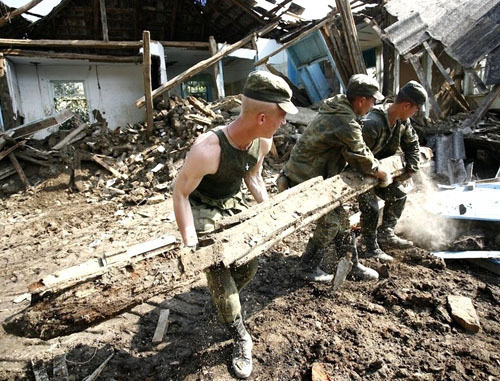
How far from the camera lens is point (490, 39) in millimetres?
8047

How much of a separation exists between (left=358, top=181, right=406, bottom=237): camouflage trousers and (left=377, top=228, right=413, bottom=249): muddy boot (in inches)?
2.8

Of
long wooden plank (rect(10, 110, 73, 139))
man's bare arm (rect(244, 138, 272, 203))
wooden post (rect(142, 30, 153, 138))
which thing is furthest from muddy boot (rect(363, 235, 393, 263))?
long wooden plank (rect(10, 110, 73, 139))

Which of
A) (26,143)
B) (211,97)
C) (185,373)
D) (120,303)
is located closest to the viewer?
(120,303)

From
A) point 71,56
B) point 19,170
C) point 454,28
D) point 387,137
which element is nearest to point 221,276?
point 387,137

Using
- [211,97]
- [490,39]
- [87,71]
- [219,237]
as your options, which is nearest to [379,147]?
[219,237]

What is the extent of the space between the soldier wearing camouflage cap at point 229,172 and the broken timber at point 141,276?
15 cm

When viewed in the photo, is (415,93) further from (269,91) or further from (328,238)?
(269,91)

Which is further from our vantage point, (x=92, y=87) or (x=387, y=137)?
(x=92, y=87)

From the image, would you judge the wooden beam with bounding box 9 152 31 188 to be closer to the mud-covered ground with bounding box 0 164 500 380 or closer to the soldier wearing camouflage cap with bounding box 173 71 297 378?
the mud-covered ground with bounding box 0 164 500 380

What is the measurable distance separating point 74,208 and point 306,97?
9.43 meters

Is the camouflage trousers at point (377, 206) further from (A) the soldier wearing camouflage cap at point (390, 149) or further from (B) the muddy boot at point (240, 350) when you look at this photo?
(B) the muddy boot at point (240, 350)

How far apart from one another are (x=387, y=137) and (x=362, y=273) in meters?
1.75

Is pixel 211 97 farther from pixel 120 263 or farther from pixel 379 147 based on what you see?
pixel 120 263

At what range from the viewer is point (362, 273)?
3713 millimetres
